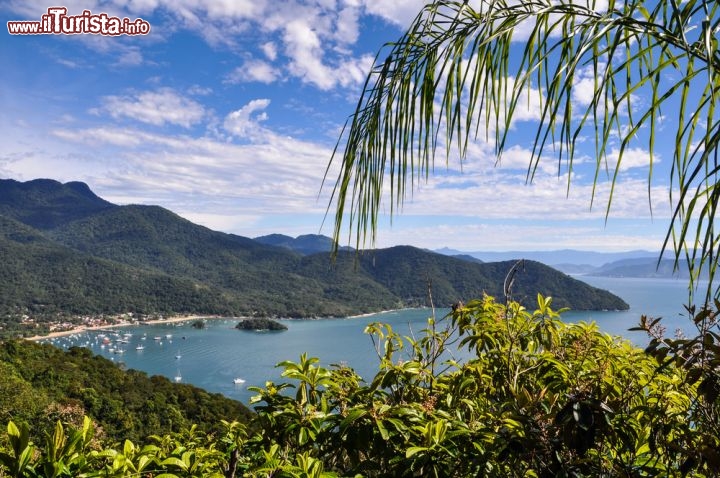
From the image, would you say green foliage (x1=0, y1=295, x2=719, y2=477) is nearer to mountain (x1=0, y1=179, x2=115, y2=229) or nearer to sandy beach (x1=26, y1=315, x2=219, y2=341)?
sandy beach (x1=26, y1=315, x2=219, y2=341)

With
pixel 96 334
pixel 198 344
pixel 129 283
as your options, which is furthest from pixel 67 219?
pixel 198 344

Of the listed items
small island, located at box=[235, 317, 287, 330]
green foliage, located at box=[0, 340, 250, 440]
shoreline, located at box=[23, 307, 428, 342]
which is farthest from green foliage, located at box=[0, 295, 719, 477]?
small island, located at box=[235, 317, 287, 330]

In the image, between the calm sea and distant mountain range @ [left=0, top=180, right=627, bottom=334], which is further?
distant mountain range @ [left=0, top=180, right=627, bottom=334]

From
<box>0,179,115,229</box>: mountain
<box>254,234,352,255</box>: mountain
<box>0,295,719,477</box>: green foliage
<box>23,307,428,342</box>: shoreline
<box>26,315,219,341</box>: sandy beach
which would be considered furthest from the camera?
<box>254,234,352,255</box>: mountain

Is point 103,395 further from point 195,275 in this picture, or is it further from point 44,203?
point 44,203

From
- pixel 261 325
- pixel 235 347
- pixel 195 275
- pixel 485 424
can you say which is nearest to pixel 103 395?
pixel 485 424

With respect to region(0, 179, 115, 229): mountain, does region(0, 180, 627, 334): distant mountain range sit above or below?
below
